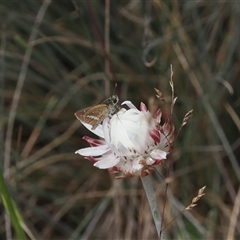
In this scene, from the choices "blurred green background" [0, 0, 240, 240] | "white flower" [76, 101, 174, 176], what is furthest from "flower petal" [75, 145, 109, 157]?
"blurred green background" [0, 0, 240, 240]

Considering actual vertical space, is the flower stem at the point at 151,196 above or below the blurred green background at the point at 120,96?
below

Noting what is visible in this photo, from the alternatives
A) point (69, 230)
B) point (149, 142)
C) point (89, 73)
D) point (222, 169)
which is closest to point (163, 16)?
point (89, 73)

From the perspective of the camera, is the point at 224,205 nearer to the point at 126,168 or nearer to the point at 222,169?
the point at 222,169

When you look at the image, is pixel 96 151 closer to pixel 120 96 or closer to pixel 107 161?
pixel 107 161

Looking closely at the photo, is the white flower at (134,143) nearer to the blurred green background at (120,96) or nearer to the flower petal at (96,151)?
the flower petal at (96,151)

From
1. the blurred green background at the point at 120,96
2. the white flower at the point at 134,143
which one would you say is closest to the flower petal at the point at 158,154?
the white flower at the point at 134,143
